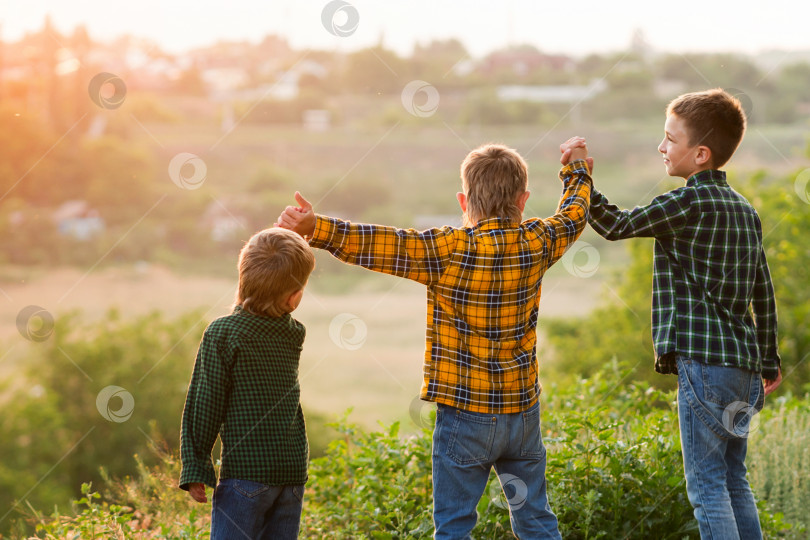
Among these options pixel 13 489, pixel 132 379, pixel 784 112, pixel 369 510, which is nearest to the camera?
pixel 369 510

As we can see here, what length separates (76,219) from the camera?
19.1m

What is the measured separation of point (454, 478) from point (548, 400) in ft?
5.89

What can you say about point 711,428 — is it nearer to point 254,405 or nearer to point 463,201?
point 463,201

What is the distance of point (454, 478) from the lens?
5.74 feet

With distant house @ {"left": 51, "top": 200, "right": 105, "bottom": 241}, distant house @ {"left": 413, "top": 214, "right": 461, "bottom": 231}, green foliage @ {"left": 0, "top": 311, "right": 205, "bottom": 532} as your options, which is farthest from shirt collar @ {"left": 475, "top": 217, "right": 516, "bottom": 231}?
distant house @ {"left": 51, "top": 200, "right": 105, "bottom": 241}

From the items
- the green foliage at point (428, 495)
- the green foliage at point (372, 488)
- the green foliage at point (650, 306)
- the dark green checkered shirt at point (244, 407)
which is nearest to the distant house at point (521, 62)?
the green foliage at point (650, 306)

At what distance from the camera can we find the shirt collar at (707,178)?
1.96 meters

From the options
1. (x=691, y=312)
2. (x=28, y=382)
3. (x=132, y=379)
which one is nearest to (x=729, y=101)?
(x=691, y=312)

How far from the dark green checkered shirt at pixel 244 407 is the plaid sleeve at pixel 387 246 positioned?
0.70ft

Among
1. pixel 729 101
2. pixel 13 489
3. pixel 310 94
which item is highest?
pixel 310 94

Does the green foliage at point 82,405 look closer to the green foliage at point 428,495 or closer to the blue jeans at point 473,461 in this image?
the green foliage at point 428,495

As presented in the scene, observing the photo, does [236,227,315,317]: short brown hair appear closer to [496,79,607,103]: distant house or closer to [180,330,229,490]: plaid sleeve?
[180,330,229,490]: plaid sleeve

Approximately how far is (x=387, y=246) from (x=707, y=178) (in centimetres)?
84

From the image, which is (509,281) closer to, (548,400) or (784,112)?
(548,400)
